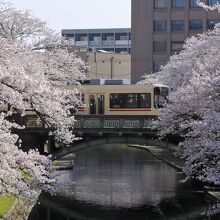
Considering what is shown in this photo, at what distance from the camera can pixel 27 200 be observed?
63.0 ft

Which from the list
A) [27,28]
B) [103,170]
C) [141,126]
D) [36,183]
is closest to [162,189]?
[141,126]

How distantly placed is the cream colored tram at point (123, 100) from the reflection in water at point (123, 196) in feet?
18.4

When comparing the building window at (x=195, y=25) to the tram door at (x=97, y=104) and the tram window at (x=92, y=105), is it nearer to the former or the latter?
the tram door at (x=97, y=104)

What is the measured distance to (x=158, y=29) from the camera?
10075cm

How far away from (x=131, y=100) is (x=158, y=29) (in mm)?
59100

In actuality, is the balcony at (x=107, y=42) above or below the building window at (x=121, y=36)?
below

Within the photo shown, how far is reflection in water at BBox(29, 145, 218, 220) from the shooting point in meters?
34.0

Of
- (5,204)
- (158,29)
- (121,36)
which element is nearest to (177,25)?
(158,29)

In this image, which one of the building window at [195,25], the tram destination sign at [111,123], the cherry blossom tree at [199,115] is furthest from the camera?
the building window at [195,25]

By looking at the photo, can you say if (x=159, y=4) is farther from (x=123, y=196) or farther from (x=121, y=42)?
(x=123, y=196)

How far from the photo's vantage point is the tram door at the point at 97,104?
43.4 m

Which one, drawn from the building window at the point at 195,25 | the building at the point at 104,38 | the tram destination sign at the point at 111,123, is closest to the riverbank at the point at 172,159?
the tram destination sign at the point at 111,123

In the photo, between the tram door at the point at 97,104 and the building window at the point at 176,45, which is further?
the building window at the point at 176,45

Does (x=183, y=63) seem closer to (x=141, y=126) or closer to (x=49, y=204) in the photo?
(x=141, y=126)
